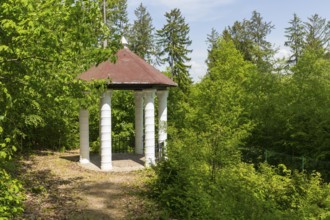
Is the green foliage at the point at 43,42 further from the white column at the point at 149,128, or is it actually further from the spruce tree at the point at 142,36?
the spruce tree at the point at 142,36

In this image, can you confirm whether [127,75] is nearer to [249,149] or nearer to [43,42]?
[249,149]

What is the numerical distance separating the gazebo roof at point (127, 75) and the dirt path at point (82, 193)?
352 centimetres

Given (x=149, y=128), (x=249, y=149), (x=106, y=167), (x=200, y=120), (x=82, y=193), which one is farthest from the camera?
(x=200, y=120)

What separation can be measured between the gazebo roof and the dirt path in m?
3.52

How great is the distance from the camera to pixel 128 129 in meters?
20.9

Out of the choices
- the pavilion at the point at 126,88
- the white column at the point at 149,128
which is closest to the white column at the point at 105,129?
the pavilion at the point at 126,88

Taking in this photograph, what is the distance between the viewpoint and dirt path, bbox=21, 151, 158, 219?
8.81m

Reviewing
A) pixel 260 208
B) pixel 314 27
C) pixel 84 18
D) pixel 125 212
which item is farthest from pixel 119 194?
pixel 314 27

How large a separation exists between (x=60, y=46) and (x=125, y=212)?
4.67 m

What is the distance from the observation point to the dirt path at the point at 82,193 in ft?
28.9

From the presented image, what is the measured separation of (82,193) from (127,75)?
5230 millimetres

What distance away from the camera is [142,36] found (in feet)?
153

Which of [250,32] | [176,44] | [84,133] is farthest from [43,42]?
[250,32]

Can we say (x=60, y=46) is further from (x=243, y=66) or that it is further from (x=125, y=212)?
(x=243, y=66)
